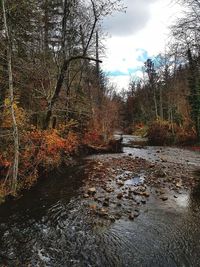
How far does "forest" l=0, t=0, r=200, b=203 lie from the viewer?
9766 millimetres

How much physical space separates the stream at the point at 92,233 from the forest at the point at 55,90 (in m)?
1.82

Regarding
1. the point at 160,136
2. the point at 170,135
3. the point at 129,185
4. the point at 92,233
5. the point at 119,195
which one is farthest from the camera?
the point at 170,135

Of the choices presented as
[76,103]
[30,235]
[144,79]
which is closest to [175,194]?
[30,235]

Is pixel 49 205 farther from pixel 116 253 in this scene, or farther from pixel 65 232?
pixel 116 253

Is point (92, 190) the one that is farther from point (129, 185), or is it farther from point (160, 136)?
point (160, 136)

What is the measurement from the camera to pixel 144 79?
4644 cm

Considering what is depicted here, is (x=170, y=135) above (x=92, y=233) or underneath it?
above

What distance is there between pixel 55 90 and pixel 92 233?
7618 millimetres

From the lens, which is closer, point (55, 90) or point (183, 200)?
point (183, 200)

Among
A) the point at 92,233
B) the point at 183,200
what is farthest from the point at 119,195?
the point at 92,233

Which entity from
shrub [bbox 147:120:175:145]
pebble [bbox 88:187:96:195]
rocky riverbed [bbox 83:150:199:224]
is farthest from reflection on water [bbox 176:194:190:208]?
shrub [bbox 147:120:175:145]

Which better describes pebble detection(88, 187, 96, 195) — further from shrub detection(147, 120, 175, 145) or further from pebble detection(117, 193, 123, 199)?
shrub detection(147, 120, 175, 145)

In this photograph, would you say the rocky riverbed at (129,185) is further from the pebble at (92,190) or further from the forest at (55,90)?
the forest at (55,90)

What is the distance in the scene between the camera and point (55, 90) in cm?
1238
